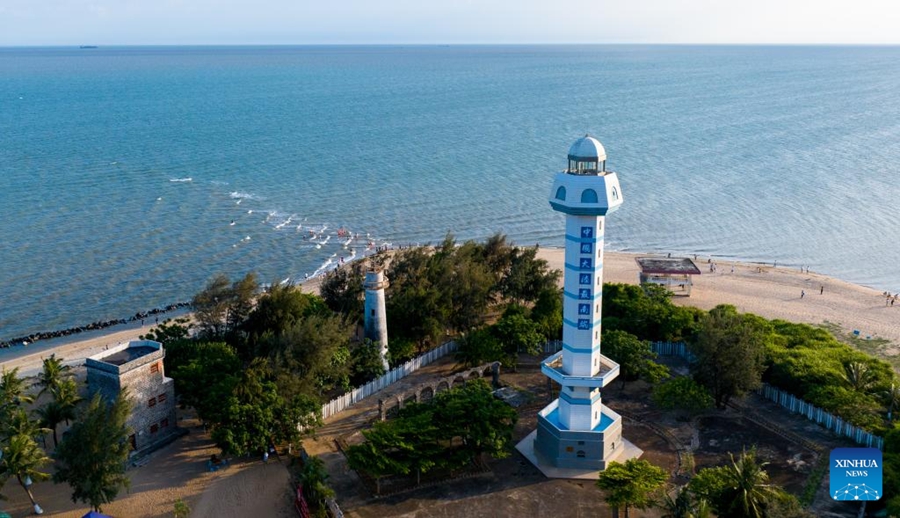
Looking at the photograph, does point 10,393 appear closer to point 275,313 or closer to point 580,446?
point 275,313

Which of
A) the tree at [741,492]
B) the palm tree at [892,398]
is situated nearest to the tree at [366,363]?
the tree at [741,492]

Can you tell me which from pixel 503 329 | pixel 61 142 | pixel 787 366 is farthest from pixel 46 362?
pixel 61 142

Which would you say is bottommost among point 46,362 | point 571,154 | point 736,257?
point 736,257

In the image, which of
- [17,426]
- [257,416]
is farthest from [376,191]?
[17,426]

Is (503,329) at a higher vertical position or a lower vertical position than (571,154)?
lower

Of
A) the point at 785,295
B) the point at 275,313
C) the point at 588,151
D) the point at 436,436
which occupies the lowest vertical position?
the point at 785,295

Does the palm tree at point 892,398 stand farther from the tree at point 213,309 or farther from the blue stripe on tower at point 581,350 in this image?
the tree at point 213,309

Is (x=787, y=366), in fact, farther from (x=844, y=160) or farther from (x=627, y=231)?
(x=844, y=160)
